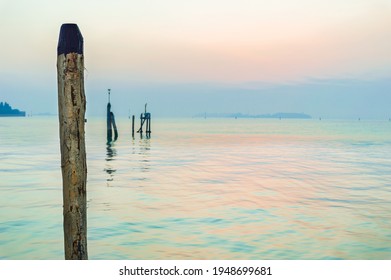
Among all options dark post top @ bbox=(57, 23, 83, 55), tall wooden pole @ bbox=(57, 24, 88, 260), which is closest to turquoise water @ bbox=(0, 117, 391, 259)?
tall wooden pole @ bbox=(57, 24, 88, 260)

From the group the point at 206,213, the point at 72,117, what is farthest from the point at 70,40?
the point at 206,213

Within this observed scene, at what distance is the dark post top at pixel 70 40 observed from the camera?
199 inches

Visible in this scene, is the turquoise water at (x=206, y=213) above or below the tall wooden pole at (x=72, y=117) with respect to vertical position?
below

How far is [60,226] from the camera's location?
1054 centimetres

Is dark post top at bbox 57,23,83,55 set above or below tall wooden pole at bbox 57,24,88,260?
above

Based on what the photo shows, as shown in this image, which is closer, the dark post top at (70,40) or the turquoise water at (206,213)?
the dark post top at (70,40)

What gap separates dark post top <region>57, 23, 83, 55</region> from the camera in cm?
504

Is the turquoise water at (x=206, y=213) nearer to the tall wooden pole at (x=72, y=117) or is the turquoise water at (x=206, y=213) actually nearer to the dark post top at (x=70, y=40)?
the tall wooden pole at (x=72, y=117)

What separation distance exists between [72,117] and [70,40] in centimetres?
80

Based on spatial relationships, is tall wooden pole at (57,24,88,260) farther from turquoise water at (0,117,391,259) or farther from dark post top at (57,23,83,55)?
turquoise water at (0,117,391,259)

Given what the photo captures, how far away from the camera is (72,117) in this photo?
16.4ft

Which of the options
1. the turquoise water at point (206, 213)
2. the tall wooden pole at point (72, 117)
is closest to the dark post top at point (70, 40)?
the tall wooden pole at point (72, 117)
